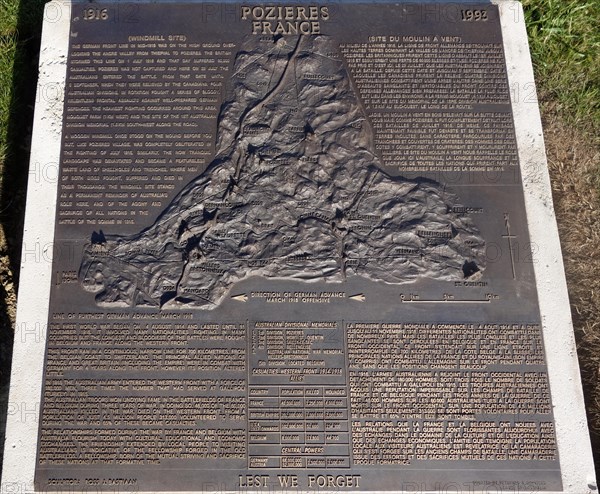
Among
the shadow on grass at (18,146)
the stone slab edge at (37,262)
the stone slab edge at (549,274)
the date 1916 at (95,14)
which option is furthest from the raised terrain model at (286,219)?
the shadow on grass at (18,146)

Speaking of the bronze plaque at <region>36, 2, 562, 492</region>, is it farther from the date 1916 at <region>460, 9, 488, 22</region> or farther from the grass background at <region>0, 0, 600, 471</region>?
the grass background at <region>0, 0, 600, 471</region>

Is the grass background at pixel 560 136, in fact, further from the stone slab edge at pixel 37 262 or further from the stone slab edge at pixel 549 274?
the stone slab edge at pixel 37 262

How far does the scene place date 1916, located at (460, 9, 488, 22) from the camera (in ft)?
20.2

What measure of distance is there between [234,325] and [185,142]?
217cm

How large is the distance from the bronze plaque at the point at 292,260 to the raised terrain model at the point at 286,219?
0.08ft

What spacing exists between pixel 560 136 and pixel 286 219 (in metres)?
4.41

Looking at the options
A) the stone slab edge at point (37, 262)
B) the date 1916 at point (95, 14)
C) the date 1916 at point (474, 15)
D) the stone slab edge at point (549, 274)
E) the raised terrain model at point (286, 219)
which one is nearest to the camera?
the stone slab edge at point (37, 262)

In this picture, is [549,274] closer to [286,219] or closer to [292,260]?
[292,260]

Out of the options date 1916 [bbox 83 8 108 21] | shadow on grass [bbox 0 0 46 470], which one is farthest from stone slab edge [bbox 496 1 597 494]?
shadow on grass [bbox 0 0 46 470]

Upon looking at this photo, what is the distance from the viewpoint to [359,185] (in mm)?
5492

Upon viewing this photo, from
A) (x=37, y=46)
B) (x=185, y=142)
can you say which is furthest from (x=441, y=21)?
(x=37, y=46)

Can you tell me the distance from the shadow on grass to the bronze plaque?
64.9 inches

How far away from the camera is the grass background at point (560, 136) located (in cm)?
617

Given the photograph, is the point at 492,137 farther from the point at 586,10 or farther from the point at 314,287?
the point at 586,10
